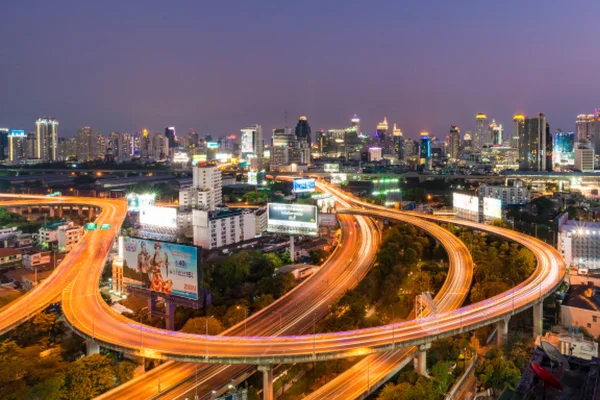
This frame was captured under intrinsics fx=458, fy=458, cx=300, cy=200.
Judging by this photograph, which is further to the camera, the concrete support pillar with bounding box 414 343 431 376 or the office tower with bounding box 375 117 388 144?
the office tower with bounding box 375 117 388 144

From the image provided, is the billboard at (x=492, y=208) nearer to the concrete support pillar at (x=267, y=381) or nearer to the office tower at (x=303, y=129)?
the concrete support pillar at (x=267, y=381)

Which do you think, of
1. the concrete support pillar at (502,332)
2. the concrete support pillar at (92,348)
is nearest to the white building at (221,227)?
the concrete support pillar at (92,348)

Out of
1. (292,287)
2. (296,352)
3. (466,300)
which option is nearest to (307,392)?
(296,352)

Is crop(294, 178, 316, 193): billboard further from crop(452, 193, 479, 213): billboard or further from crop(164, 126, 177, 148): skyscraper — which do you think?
crop(164, 126, 177, 148): skyscraper

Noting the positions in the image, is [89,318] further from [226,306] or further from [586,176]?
[586,176]

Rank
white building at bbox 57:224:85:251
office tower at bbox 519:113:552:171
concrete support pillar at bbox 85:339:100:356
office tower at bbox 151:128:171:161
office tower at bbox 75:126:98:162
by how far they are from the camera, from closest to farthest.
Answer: concrete support pillar at bbox 85:339:100:356, white building at bbox 57:224:85:251, office tower at bbox 519:113:552:171, office tower at bbox 75:126:98:162, office tower at bbox 151:128:171:161

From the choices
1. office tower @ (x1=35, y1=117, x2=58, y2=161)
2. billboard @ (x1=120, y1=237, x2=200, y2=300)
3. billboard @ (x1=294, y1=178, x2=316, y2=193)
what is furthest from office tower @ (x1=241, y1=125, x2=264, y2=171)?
billboard @ (x1=120, y1=237, x2=200, y2=300)
